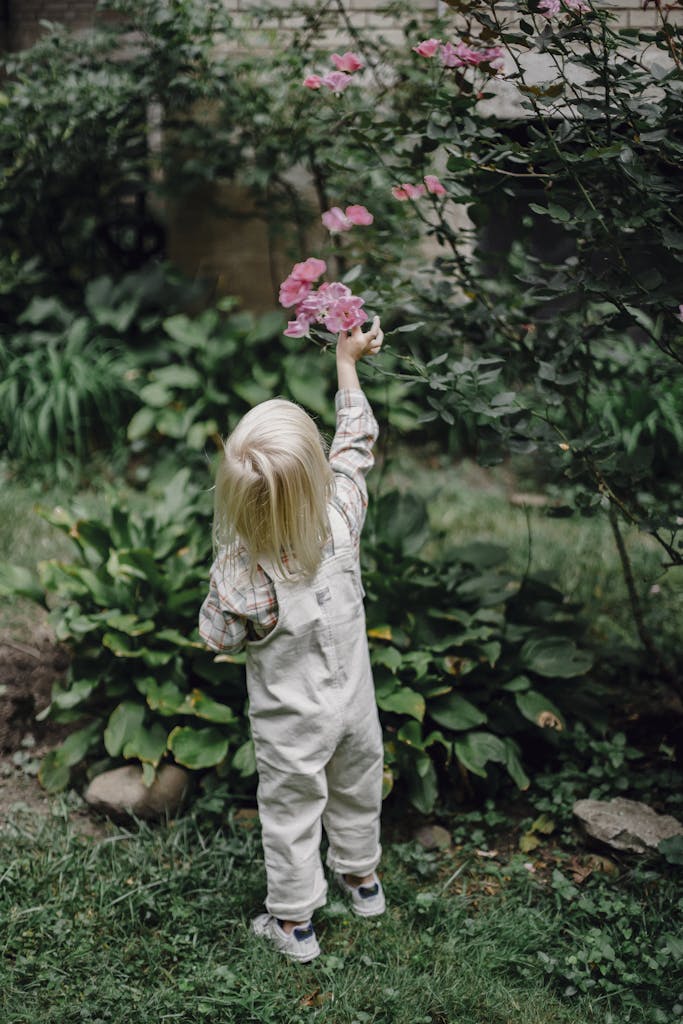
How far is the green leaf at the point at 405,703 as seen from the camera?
2.72 m

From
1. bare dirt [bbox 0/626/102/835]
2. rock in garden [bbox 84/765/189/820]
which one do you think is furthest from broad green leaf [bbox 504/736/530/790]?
bare dirt [bbox 0/626/102/835]

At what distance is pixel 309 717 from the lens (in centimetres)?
219

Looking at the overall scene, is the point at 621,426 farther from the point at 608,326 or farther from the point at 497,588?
the point at 608,326

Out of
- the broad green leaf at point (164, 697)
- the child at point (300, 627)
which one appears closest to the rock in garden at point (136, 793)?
the broad green leaf at point (164, 697)

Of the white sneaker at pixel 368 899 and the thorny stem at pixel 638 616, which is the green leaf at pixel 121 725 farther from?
the thorny stem at pixel 638 616

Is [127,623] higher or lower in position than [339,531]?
lower

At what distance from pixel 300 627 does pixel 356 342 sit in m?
0.75

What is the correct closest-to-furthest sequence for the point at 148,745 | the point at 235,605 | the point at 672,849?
the point at 235,605, the point at 672,849, the point at 148,745

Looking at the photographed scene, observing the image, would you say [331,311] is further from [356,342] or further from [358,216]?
[358,216]

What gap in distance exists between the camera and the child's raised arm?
7.47 ft

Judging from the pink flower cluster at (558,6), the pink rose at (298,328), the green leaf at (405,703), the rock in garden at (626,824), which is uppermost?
the pink flower cluster at (558,6)

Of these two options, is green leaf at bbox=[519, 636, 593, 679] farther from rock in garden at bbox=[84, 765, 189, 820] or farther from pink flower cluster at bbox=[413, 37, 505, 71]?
pink flower cluster at bbox=[413, 37, 505, 71]

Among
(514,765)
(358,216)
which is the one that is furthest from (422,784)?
(358,216)

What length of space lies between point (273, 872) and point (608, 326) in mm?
1787
